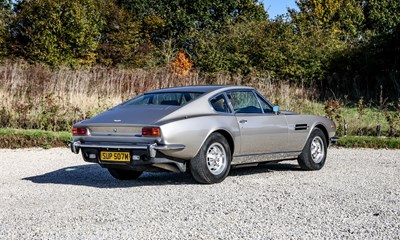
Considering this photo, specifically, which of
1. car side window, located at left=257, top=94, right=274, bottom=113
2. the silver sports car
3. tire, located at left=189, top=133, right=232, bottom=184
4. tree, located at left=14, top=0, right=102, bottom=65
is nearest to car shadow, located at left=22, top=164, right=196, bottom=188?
the silver sports car

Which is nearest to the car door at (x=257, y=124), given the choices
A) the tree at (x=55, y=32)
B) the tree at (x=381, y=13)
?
the tree at (x=55, y=32)

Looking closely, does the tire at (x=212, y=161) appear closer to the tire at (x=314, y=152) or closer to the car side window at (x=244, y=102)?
the car side window at (x=244, y=102)

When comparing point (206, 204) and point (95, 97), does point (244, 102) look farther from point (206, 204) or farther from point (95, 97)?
point (95, 97)

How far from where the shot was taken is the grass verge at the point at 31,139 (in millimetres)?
14867

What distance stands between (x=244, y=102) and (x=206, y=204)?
2.77 m

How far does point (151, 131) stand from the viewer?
844 cm

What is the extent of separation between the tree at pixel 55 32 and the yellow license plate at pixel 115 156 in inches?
1318

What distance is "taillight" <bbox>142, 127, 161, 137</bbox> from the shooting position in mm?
8406

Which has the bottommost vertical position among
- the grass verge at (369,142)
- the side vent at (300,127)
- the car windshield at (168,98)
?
the grass verge at (369,142)

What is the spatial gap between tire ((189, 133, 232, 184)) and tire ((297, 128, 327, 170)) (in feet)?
6.08

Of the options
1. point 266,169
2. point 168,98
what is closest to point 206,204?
point 168,98

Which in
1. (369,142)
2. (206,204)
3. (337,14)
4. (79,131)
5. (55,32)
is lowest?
(206,204)

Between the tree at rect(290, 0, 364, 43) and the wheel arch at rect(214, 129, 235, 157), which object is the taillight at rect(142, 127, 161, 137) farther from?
the tree at rect(290, 0, 364, 43)

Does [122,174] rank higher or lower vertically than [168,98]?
lower
